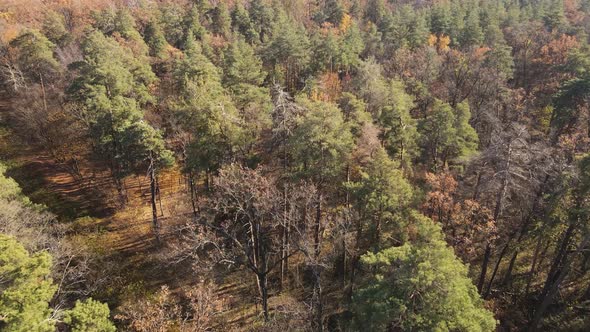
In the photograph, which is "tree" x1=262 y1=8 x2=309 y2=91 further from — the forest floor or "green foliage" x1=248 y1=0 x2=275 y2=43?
the forest floor

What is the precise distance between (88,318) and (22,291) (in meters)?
2.70

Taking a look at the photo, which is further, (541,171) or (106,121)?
(106,121)

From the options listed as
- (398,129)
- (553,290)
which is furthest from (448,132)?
(553,290)

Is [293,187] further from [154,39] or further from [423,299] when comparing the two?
[154,39]

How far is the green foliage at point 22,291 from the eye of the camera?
13.7m

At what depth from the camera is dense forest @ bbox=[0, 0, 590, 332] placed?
18.5 meters

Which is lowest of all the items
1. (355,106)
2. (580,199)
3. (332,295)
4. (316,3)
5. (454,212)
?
(332,295)

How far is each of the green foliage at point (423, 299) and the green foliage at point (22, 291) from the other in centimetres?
1280

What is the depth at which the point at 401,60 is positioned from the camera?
4825 centimetres

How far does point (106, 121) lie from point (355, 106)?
2034 centimetres

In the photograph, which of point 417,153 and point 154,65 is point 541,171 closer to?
point 417,153

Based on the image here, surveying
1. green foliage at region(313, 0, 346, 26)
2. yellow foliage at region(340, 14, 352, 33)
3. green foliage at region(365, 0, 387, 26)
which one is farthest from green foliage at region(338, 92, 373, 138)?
green foliage at region(365, 0, 387, 26)

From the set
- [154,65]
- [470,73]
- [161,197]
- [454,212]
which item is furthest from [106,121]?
[470,73]

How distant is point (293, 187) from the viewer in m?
24.6
